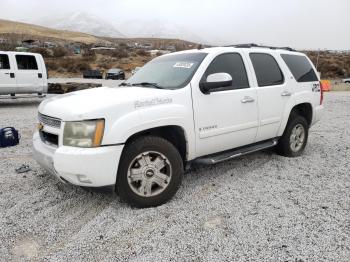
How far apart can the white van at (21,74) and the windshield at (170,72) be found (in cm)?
873

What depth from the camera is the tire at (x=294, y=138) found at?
5.63m

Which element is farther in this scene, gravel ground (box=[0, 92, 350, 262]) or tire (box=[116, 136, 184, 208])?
tire (box=[116, 136, 184, 208])

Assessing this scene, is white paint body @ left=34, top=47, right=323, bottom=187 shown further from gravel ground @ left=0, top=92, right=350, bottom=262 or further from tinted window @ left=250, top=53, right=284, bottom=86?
gravel ground @ left=0, top=92, right=350, bottom=262

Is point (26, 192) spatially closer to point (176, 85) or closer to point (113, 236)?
point (113, 236)

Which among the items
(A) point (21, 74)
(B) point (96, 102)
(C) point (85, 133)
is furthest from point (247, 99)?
(A) point (21, 74)

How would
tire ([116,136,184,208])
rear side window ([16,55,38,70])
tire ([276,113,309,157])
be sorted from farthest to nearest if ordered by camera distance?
rear side window ([16,55,38,70]) → tire ([276,113,309,157]) → tire ([116,136,184,208])

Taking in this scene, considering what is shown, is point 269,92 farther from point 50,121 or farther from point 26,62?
point 26,62

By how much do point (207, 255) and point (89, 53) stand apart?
57164 millimetres

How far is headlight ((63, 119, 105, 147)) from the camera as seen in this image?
11.1ft

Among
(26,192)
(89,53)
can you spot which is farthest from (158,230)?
(89,53)

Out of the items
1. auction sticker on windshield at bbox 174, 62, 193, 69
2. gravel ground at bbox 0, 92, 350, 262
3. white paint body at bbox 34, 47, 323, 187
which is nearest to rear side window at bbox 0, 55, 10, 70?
gravel ground at bbox 0, 92, 350, 262

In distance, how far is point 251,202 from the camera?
3998 millimetres

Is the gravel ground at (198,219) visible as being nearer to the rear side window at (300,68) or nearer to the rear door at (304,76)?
the rear door at (304,76)

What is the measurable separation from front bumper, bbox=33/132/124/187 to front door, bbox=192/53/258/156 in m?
1.14
